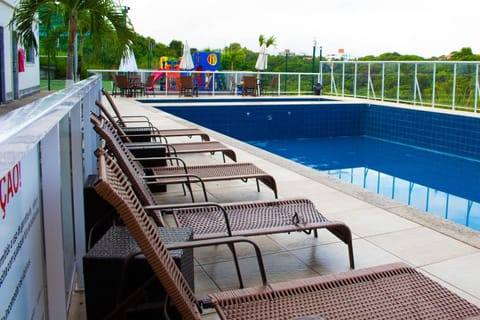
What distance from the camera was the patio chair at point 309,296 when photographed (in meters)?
1.72

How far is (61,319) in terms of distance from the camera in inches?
75.2

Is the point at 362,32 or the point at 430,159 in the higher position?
the point at 362,32

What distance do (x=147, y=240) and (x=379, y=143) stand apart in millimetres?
11302

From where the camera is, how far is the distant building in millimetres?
15916

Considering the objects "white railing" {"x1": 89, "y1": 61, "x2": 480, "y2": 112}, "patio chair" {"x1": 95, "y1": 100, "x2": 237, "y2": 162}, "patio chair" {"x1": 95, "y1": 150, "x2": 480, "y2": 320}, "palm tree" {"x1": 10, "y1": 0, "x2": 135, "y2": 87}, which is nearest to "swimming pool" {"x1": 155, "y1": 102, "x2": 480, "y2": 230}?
"white railing" {"x1": 89, "y1": 61, "x2": 480, "y2": 112}

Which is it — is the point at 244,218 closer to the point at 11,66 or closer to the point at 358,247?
the point at 358,247

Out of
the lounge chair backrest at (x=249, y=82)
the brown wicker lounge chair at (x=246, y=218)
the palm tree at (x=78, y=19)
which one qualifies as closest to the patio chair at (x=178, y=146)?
the brown wicker lounge chair at (x=246, y=218)

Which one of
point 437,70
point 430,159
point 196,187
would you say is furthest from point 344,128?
point 196,187

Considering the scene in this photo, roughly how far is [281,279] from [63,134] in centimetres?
135

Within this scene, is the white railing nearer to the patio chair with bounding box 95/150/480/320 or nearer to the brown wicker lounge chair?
the brown wicker lounge chair

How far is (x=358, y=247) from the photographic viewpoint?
330 centimetres

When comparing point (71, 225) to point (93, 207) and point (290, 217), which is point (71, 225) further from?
point (290, 217)

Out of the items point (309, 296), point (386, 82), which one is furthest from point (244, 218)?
point (386, 82)

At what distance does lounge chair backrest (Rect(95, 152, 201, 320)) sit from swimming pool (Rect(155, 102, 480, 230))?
475 centimetres
